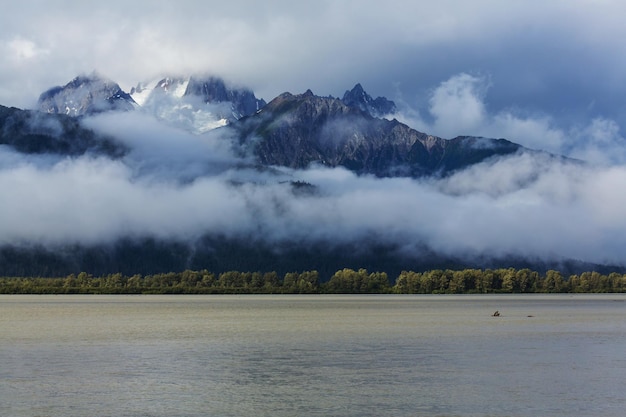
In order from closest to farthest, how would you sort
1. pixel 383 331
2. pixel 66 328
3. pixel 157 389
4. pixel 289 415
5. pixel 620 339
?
pixel 289 415
pixel 157 389
pixel 620 339
pixel 383 331
pixel 66 328

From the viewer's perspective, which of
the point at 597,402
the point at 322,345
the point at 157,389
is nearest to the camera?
the point at 597,402

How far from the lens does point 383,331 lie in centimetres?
15650

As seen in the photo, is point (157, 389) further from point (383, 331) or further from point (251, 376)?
point (383, 331)

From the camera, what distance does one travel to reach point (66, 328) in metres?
170

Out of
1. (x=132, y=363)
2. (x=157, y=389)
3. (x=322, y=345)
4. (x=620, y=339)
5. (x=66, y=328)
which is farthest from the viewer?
(x=66, y=328)

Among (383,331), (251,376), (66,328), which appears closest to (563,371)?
(251,376)

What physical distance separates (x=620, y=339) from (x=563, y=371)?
52.0 m

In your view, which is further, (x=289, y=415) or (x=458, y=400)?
(x=458, y=400)

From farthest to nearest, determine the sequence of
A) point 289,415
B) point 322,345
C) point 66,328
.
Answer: point 66,328, point 322,345, point 289,415

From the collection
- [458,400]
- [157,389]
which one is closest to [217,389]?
[157,389]

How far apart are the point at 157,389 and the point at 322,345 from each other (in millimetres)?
50227

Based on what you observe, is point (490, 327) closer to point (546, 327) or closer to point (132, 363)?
point (546, 327)

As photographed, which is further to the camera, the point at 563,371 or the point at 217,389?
the point at 563,371

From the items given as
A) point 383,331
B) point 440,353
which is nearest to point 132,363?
point 440,353
